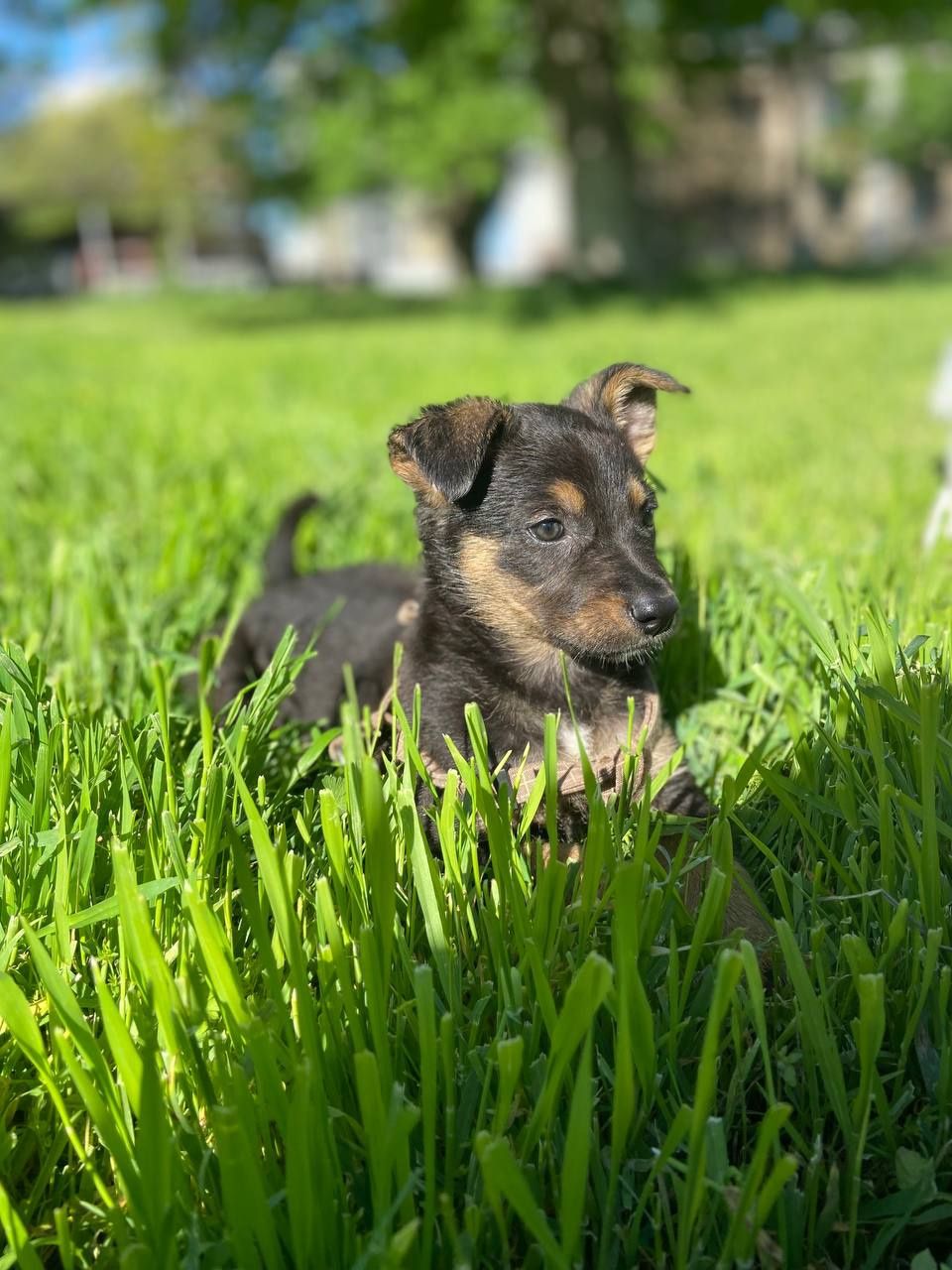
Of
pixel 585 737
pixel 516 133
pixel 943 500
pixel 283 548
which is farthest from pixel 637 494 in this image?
pixel 516 133

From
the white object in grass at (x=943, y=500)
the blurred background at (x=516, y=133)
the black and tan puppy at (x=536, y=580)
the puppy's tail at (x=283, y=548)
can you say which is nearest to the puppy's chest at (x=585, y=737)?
the black and tan puppy at (x=536, y=580)

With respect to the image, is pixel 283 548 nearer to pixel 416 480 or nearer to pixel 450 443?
pixel 416 480

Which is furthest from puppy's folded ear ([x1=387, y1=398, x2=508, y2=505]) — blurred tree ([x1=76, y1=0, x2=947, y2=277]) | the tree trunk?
the tree trunk

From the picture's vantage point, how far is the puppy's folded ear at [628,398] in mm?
2857

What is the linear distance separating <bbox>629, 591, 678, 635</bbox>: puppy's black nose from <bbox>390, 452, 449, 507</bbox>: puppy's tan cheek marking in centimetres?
60

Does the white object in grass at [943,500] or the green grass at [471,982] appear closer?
the green grass at [471,982]

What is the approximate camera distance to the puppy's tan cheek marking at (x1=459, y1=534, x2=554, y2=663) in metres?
2.70

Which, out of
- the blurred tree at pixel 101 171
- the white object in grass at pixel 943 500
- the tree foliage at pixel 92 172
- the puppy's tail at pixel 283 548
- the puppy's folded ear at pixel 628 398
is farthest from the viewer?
the tree foliage at pixel 92 172

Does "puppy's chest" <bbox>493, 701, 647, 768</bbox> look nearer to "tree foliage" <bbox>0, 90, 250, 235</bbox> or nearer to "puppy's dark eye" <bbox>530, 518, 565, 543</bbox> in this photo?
"puppy's dark eye" <bbox>530, 518, 565, 543</bbox>

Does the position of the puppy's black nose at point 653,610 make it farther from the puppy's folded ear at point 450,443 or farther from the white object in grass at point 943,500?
the white object in grass at point 943,500

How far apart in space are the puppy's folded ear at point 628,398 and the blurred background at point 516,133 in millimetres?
19283

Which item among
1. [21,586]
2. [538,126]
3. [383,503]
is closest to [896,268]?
[538,126]

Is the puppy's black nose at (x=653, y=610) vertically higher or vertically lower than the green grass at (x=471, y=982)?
higher

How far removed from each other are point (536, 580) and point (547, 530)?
13cm
